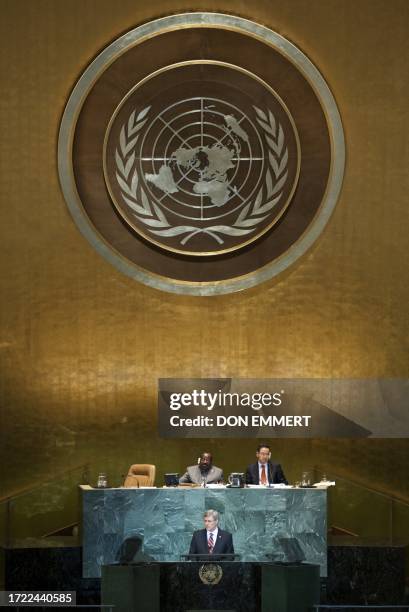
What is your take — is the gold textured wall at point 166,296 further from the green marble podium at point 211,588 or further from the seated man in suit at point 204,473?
the green marble podium at point 211,588

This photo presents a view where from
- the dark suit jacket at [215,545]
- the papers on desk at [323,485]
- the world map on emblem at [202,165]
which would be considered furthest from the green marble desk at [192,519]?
the world map on emblem at [202,165]

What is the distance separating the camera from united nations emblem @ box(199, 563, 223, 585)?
11.3m

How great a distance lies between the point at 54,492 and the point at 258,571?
3.11m

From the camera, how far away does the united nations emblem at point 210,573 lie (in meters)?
11.3

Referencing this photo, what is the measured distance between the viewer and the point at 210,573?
37.2ft

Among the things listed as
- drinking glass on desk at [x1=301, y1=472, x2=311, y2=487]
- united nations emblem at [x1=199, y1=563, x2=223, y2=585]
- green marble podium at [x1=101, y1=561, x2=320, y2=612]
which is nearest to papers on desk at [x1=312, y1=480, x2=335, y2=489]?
drinking glass on desk at [x1=301, y1=472, x2=311, y2=487]

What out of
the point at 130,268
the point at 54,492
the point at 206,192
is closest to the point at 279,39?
the point at 206,192

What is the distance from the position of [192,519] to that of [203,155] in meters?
3.93

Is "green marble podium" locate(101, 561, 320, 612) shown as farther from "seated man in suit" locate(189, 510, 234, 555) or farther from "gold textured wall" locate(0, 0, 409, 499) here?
A: "gold textured wall" locate(0, 0, 409, 499)

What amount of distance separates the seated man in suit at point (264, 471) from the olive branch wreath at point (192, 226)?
243 centimetres

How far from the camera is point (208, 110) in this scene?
14172 mm

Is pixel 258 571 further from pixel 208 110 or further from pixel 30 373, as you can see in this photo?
pixel 208 110

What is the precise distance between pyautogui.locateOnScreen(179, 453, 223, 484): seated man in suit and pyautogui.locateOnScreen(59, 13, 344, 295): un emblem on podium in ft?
6.36

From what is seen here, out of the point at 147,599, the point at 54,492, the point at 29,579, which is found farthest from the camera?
the point at 54,492
